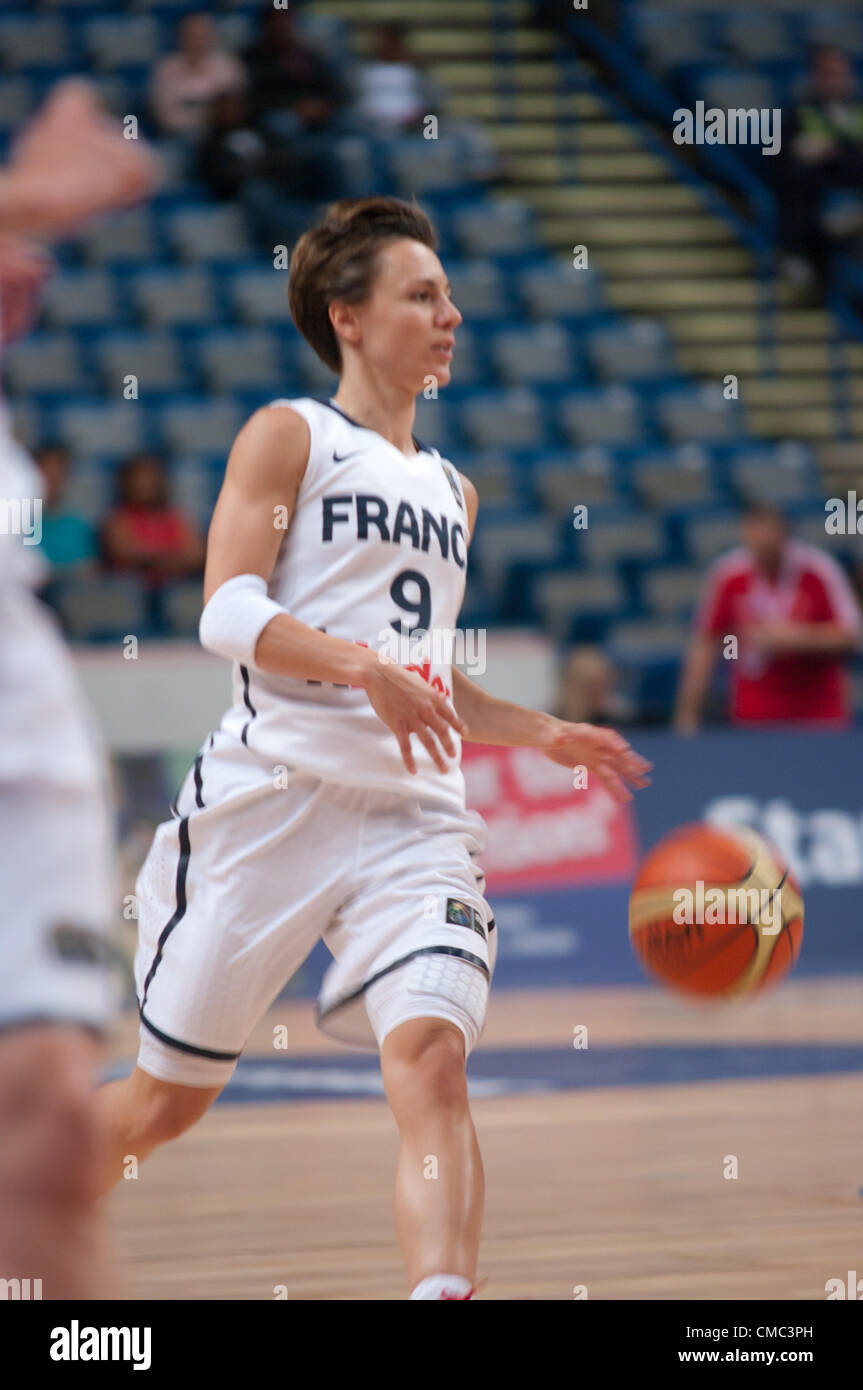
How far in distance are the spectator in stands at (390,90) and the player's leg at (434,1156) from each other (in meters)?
12.1

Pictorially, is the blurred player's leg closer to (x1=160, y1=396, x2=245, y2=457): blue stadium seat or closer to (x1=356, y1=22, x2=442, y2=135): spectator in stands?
(x1=160, y1=396, x2=245, y2=457): blue stadium seat

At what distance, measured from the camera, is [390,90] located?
48.4 ft

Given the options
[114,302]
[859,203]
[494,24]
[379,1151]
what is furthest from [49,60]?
[379,1151]

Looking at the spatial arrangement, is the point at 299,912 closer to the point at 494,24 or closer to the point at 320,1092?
the point at 320,1092

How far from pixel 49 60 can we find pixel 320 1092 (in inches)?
366

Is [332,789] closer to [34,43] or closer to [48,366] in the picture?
[48,366]

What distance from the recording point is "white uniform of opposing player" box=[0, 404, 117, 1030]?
206 centimetres

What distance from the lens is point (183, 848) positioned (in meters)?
3.66

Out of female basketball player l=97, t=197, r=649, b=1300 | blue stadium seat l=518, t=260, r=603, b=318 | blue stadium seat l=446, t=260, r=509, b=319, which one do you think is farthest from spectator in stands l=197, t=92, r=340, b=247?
female basketball player l=97, t=197, r=649, b=1300

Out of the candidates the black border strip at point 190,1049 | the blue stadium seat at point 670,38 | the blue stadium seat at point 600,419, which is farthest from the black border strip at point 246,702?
the blue stadium seat at point 670,38

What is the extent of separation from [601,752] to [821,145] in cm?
1162

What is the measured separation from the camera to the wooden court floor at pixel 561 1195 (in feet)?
13.6

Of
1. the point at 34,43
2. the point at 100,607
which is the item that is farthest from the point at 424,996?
the point at 34,43

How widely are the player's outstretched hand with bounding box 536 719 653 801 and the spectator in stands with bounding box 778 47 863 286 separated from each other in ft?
37.9
